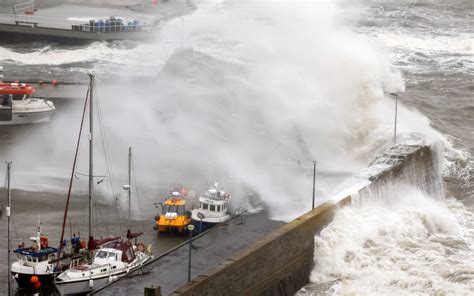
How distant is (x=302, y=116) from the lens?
55031 millimetres

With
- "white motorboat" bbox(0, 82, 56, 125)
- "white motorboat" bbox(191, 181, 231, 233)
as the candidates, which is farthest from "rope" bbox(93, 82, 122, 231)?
"white motorboat" bbox(191, 181, 231, 233)

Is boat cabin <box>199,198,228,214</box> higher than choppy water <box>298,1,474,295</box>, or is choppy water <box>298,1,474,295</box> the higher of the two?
boat cabin <box>199,198,228,214</box>

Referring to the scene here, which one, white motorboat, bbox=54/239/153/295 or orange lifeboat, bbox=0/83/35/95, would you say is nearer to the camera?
white motorboat, bbox=54/239/153/295

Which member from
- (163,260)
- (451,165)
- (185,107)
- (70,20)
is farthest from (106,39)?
(163,260)

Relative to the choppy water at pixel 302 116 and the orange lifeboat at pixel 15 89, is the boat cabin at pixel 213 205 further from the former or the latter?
the orange lifeboat at pixel 15 89

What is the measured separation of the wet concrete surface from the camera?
1180 inches

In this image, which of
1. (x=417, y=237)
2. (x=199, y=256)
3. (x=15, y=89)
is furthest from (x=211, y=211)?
(x=15, y=89)

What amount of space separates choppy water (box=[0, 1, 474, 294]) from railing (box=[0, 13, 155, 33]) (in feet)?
6.48

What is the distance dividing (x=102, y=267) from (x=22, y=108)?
25503 millimetres

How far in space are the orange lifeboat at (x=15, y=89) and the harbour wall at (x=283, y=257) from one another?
21.1 m

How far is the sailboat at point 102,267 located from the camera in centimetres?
3012

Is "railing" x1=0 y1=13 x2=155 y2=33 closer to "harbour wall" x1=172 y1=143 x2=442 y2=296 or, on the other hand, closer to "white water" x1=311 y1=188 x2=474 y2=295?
"harbour wall" x1=172 y1=143 x2=442 y2=296

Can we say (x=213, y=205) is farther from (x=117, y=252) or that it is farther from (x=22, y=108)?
(x=22, y=108)

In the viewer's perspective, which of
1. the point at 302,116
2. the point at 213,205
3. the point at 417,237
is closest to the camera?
the point at 213,205
